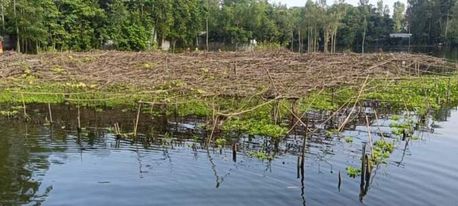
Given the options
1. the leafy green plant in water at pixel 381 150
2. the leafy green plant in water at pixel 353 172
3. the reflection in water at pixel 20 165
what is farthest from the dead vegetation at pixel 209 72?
the reflection in water at pixel 20 165

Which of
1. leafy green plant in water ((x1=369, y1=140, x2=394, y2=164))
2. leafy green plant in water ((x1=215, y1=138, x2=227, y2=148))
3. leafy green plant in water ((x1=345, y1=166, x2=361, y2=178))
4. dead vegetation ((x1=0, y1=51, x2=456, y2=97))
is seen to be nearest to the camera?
leafy green plant in water ((x1=345, y1=166, x2=361, y2=178))

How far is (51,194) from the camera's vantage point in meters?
8.89

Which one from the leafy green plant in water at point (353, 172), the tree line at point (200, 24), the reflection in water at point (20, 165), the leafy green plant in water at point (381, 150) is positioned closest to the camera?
the reflection in water at point (20, 165)

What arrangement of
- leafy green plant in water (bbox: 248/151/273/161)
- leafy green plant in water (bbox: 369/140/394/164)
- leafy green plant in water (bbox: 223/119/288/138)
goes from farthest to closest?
leafy green plant in water (bbox: 223/119/288/138) → leafy green plant in water (bbox: 248/151/273/161) → leafy green plant in water (bbox: 369/140/394/164)

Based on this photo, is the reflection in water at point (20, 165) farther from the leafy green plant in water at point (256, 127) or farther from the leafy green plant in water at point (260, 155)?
the leafy green plant in water at point (256, 127)

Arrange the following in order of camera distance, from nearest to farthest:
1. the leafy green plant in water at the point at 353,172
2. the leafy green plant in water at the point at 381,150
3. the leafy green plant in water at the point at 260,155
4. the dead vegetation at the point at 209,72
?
1. the leafy green plant in water at the point at 353,172
2. the leafy green plant in water at the point at 381,150
3. the leafy green plant in water at the point at 260,155
4. the dead vegetation at the point at 209,72

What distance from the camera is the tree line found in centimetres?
3919

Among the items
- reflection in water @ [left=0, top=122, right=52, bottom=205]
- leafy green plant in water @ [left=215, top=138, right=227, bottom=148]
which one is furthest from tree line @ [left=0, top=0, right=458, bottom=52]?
leafy green plant in water @ [left=215, top=138, right=227, bottom=148]

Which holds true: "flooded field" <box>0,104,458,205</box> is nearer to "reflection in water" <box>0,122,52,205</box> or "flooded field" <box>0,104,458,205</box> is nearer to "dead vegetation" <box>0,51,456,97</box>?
"reflection in water" <box>0,122,52,205</box>

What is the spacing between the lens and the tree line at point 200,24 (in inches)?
1543

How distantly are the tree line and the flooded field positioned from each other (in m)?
26.1

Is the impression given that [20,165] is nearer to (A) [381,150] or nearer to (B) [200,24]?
(A) [381,150]

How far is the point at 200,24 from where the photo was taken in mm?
60250

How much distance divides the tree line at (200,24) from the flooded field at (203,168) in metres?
26.1
